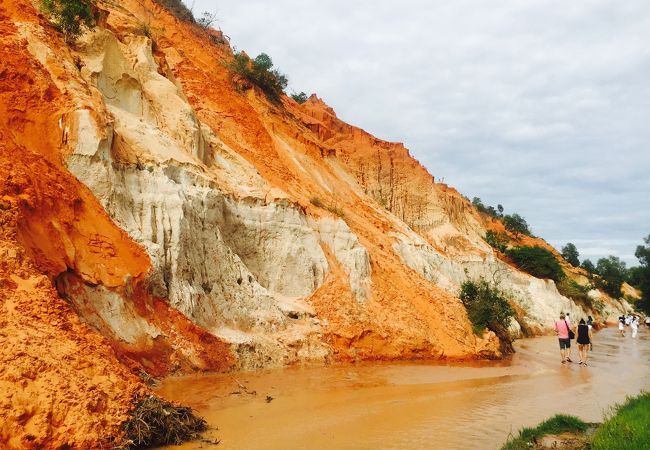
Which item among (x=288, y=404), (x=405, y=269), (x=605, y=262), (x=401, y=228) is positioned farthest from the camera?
(x=605, y=262)

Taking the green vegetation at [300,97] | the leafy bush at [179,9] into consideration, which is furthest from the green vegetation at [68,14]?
the green vegetation at [300,97]

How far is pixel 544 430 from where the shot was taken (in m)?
7.22

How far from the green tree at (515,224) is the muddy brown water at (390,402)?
49573 mm

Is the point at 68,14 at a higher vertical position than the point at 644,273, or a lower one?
higher

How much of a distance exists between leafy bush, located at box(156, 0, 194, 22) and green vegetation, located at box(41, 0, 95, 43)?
49.1 feet

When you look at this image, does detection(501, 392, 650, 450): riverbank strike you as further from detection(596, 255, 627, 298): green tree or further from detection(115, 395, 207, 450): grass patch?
detection(596, 255, 627, 298): green tree

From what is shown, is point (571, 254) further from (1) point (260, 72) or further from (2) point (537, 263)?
(1) point (260, 72)

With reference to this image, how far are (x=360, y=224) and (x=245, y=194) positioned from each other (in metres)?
7.86

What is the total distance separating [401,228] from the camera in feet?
90.5

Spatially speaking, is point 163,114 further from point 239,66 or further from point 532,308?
point 532,308

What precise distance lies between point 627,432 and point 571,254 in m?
83.6

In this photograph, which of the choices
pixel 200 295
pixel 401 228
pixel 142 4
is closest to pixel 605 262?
pixel 401 228

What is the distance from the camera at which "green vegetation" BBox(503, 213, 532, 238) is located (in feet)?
206

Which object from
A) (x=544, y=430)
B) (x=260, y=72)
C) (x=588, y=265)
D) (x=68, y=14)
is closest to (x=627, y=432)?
(x=544, y=430)
